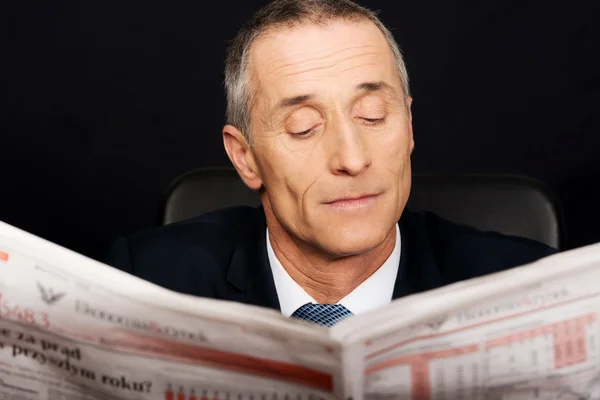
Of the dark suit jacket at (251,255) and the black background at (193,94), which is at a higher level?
the black background at (193,94)

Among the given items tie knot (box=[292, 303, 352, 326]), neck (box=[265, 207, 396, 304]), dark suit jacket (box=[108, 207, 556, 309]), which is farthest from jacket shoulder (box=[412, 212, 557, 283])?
tie knot (box=[292, 303, 352, 326])

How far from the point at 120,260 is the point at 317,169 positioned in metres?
0.49

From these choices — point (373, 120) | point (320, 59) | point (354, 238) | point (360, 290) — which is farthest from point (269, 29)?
point (360, 290)

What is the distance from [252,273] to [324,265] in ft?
0.48

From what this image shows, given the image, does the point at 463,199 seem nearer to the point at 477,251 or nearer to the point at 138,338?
the point at 477,251

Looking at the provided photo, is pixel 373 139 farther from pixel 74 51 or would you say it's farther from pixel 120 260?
pixel 74 51

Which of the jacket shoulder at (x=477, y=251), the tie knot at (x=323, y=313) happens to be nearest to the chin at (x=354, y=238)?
the tie knot at (x=323, y=313)

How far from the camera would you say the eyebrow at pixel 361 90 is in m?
1.29

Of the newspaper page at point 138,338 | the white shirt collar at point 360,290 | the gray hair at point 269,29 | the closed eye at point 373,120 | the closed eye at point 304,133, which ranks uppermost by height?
the gray hair at point 269,29

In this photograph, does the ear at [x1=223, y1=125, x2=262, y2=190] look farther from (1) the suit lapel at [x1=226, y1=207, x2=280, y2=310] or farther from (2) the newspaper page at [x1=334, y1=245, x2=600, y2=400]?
(2) the newspaper page at [x1=334, y1=245, x2=600, y2=400]

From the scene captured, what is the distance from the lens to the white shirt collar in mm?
1453

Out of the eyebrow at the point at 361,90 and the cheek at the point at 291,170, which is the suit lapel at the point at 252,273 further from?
the eyebrow at the point at 361,90

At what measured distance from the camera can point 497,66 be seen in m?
2.41

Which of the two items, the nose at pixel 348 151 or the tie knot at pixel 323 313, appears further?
the tie knot at pixel 323 313
